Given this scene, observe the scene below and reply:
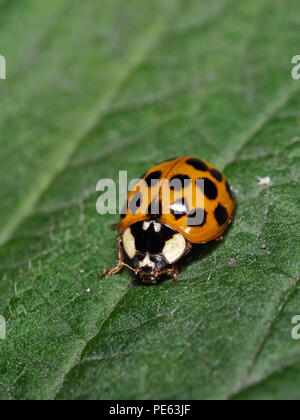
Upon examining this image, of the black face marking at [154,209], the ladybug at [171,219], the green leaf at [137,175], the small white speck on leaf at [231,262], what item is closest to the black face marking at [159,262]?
the ladybug at [171,219]

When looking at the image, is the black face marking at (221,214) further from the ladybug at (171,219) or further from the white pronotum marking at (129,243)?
the white pronotum marking at (129,243)

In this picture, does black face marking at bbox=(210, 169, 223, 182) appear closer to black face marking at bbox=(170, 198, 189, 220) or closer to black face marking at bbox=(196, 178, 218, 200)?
black face marking at bbox=(196, 178, 218, 200)

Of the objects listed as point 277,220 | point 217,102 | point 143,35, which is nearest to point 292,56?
point 217,102

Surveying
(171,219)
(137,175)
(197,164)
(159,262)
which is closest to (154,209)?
(171,219)

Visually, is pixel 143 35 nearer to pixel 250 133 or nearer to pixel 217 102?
pixel 217 102

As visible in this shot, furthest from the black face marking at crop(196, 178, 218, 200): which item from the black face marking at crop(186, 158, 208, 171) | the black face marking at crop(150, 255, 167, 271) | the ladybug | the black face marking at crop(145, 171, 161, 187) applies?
the black face marking at crop(150, 255, 167, 271)

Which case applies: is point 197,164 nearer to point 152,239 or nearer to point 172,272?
point 152,239
